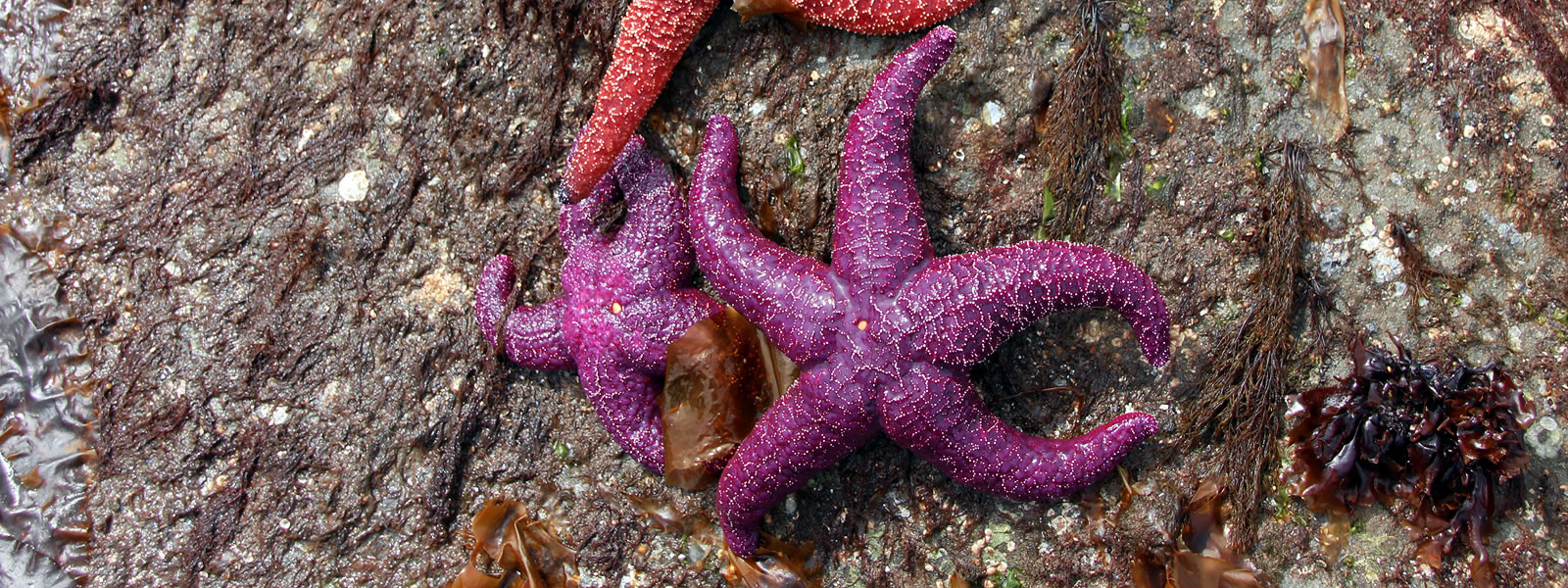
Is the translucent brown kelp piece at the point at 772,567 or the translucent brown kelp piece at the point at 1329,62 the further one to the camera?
the translucent brown kelp piece at the point at 772,567

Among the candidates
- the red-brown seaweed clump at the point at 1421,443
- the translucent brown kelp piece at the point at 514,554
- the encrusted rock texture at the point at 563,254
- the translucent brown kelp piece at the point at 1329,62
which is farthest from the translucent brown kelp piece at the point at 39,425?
the translucent brown kelp piece at the point at 1329,62

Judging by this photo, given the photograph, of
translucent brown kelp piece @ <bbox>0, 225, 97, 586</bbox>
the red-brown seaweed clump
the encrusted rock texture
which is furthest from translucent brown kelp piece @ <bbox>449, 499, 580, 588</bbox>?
the red-brown seaweed clump

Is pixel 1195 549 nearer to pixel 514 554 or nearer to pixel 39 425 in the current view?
pixel 514 554

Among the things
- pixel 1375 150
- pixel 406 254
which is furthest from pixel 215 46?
pixel 1375 150

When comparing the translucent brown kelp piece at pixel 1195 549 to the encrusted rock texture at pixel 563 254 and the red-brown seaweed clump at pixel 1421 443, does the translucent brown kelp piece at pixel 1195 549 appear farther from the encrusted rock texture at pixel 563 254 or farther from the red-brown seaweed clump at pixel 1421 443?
the red-brown seaweed clump at pixel 1421 443

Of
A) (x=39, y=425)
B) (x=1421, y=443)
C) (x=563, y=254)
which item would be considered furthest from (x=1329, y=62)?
(x=39, y=425)

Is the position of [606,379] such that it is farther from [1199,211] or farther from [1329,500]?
[1329,500]
